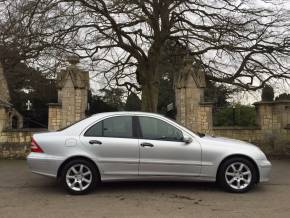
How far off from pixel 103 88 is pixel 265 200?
49.0 feet

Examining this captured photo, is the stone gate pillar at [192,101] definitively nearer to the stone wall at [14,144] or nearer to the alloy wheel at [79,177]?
the stone wall at [14,144]

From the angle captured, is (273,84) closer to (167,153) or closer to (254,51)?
(254,51)

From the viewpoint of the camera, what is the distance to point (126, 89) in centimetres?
2317

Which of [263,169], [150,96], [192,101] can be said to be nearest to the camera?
[263,169]

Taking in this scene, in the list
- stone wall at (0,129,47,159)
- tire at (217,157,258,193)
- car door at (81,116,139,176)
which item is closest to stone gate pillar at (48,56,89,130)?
stone wall at (0,129,47,159)

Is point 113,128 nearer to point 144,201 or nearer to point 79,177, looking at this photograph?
point 79,177

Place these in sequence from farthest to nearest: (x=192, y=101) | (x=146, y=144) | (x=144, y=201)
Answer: (x=192, y=101)
(x=146, y=144)
(x=144, y=201)

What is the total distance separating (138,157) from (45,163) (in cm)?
171

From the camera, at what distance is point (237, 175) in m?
8.43

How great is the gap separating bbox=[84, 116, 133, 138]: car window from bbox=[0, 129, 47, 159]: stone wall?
5.70m

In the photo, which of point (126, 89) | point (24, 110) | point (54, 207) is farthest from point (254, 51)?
point (24, 110)

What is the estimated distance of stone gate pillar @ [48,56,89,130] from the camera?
14.1 metres

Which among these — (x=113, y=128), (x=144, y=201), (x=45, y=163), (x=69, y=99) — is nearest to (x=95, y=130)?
(x=113, y=128)

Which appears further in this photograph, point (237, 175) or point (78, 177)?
point (237, 175)
